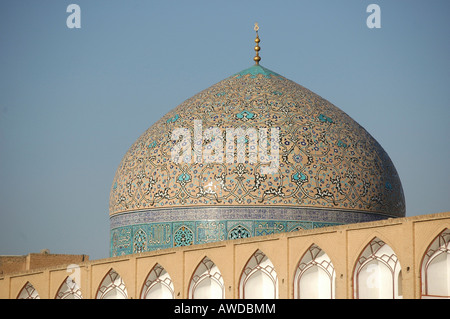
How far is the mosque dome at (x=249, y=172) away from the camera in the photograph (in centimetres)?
1756

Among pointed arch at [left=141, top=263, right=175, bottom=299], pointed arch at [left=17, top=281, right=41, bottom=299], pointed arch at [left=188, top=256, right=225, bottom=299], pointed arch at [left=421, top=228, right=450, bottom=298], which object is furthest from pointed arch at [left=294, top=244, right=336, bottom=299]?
pointed arch at [left=17, top=281, right=41, bottom=299]

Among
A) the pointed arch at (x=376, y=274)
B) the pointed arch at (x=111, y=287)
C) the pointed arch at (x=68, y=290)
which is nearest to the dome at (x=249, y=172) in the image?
the pointed arch at (x=111, y=287)

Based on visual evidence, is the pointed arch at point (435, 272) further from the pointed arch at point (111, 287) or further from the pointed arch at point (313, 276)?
the pointed arch at point (111, 287)

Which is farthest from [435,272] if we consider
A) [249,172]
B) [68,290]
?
[68,290]

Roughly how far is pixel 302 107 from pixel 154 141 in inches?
97.8

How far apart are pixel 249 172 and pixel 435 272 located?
4556 mm

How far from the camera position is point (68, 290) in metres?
18.9

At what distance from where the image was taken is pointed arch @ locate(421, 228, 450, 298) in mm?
13656

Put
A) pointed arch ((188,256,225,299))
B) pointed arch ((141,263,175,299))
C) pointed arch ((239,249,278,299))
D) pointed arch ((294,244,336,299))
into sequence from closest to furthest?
pointed arch ((294,244,336,299)) < pointed arch ((239,249,278,299)) < pointed arch ((188,256,225,299)) < pointed arch ((141,263,175,299))

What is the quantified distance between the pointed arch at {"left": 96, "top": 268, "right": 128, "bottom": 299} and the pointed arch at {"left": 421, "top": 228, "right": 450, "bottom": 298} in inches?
231

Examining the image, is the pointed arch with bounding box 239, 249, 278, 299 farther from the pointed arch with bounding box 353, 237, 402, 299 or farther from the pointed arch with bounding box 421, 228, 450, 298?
the pointed arch with bounding box 421, 228, 450, 298

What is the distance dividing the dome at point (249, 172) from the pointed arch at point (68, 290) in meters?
0.86

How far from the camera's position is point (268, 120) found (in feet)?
59.2
